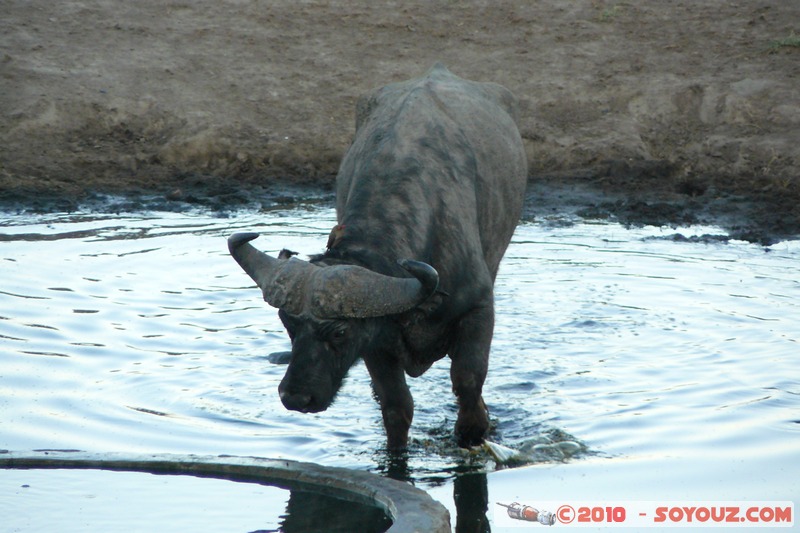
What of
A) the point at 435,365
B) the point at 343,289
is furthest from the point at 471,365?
the point at 435,365

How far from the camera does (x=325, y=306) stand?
5.00 meters

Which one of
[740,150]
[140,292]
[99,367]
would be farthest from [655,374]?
[740,150]

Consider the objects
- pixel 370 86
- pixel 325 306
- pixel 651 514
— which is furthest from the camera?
pixel 370 86

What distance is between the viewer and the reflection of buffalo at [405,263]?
199 inches

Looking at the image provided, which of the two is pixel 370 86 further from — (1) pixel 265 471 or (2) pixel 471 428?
(1) pixel 265 471

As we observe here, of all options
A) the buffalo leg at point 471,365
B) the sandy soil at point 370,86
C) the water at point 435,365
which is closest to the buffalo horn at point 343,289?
the buffalo leg at point 471,365

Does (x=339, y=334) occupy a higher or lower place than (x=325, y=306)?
lower

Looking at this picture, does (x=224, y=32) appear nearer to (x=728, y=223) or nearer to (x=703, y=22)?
(x=703, y=22)

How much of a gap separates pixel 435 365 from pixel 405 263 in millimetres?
2844

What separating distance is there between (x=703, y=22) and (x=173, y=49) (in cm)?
711

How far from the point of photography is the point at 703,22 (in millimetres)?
16422

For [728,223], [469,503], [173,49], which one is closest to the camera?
[469,503]

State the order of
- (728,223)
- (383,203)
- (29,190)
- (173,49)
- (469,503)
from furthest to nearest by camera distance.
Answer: (173,49) → (29,190) → (728,223) → (383,203) → (469,503)

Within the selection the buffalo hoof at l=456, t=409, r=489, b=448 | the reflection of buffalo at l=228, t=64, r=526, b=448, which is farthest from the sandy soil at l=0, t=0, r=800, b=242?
the buffalo hoof at l=456, t=409, r=489, b=448
